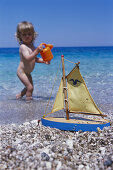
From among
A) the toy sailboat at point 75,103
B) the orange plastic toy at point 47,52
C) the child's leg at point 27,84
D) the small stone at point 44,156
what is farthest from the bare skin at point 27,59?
the small stone at point 44,156

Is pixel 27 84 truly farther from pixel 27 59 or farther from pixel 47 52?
pixel 47 52

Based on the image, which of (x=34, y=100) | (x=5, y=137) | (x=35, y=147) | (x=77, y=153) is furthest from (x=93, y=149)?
(x=34, y=100)

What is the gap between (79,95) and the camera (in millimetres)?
2789

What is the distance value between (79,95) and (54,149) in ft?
2.87

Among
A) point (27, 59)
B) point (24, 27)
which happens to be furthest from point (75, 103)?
point (24, 27)

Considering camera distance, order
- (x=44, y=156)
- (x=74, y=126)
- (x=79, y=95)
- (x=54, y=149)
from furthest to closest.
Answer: (x=79, y=95) < (x=74, y=126) < (x=54, y=149) < (x=44, y=156)

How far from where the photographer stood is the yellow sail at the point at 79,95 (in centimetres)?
275

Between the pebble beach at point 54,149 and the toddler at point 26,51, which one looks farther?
the toddler at point 26,51

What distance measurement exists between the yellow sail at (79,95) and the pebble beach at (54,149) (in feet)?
1.05

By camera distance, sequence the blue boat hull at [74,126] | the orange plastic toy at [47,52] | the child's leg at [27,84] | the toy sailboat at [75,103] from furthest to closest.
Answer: the child's leg at [27,84]
the orange plastic toy at [47,52]
the toy sailboat at [75,103]
the blue boat hull at [74,126]

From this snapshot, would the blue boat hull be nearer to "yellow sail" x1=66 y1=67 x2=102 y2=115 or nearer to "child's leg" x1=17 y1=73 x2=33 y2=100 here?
"yellow sail" x1=66 y1=67 x2=102 y2=115

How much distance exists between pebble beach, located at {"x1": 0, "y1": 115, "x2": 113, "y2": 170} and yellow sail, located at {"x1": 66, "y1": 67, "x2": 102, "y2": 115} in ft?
1.05

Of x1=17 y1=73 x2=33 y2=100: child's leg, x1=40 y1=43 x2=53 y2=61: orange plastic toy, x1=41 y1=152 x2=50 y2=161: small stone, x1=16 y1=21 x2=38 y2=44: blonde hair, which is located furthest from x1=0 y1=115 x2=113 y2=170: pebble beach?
x1=16 y1=21 x2=38 y2=44: blonde hair

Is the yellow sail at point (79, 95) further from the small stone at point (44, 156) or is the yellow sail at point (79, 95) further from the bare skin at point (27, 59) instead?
the bare skin at point (27, 59)
